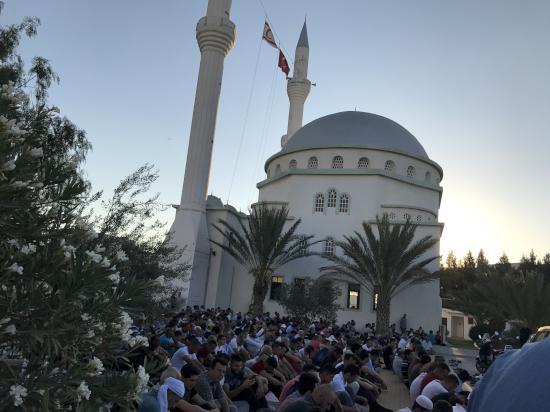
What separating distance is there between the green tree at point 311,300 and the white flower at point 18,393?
74.4 ft

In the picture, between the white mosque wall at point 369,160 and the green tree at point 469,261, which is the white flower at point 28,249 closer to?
the white mosque wall at point 369,160

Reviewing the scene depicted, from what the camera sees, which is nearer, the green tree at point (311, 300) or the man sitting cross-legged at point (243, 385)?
the man sitting cross-legged at point (243, 385)

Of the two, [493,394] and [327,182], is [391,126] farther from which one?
[493,394]

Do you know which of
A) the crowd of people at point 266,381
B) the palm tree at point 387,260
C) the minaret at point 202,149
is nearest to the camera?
the crowd of people at point 266,381

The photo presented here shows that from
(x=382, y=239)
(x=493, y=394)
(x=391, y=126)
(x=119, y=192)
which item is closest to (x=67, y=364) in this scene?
(x=493, y=394)

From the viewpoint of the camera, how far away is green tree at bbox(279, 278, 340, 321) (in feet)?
80.1

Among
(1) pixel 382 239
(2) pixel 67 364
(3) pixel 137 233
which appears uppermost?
(1) pixel 382 239

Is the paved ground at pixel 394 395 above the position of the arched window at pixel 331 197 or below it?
below

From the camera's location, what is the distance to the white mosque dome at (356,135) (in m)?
31.8

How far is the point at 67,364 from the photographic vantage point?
265 centimetres

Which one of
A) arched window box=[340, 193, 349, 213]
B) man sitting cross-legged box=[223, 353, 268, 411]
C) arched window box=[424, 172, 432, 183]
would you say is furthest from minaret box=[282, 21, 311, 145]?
man sitting cross-legged box=[223, 353, 268, 411]

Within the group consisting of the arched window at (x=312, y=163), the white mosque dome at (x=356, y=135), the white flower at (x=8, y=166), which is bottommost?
the white flower at (x=8, y=166)

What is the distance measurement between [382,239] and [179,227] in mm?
12099

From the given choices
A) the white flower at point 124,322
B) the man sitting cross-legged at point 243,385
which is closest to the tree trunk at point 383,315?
the man sitting cross-legged at point 243,385
